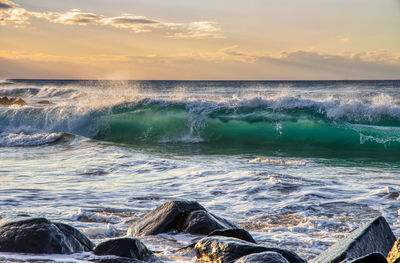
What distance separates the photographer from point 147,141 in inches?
619

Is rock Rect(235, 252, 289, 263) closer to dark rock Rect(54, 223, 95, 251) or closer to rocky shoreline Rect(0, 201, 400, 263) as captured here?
rocky shoreline Rect(0, 201, 400, 263)

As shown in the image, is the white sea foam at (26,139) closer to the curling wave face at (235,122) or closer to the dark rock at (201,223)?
the curling wave face at (235,122)

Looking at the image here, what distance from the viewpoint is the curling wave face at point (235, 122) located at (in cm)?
1446

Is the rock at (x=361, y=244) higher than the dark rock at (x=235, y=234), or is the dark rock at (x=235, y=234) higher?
the rock at (x=361, y=244)

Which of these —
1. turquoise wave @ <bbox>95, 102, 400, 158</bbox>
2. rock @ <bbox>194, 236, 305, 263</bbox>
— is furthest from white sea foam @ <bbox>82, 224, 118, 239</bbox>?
turquoise wave @ <bbox>95, 102, 400, 158</bbox>

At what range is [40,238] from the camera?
3736 millimetres

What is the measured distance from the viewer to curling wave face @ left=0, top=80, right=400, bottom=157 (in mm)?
14459

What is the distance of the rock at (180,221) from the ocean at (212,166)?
0.24 m

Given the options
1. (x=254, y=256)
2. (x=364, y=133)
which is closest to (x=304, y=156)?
(x=364, y=133)

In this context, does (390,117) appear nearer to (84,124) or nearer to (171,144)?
(171,144)

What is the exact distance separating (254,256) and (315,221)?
2291 millimetres

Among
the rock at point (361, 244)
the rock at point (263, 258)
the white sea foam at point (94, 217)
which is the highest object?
the rock at point (361, 244)

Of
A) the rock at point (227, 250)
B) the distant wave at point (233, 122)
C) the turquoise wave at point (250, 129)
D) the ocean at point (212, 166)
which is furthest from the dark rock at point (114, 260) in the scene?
the distant wave at point (233, 122)

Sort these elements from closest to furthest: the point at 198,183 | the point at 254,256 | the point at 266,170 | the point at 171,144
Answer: the point at 254,256 → the point at 198,183 → the point at 266,170 → the point at 171,144
